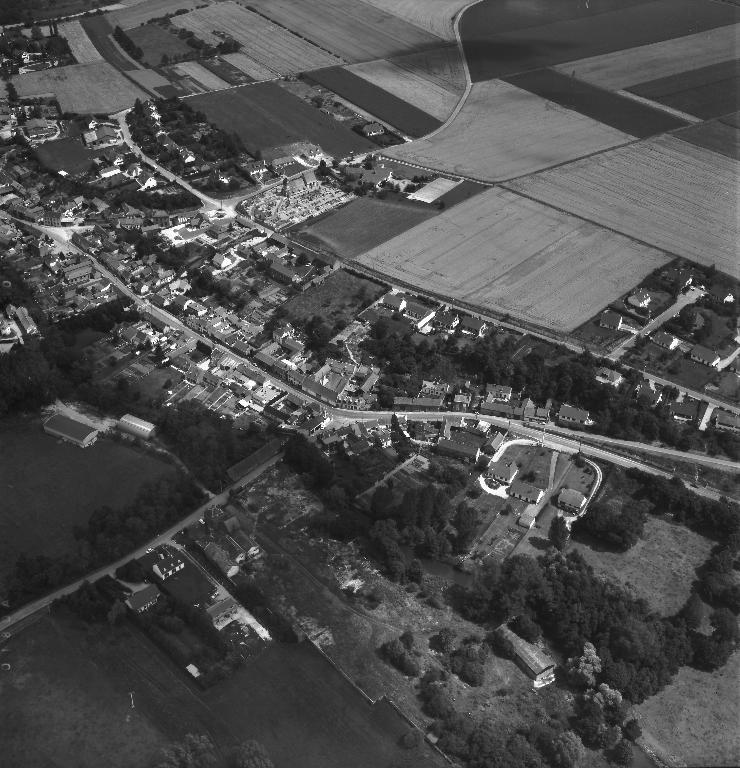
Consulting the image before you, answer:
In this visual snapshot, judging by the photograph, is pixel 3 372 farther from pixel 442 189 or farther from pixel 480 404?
pixel 442 189

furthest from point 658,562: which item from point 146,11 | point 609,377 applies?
point 146,11

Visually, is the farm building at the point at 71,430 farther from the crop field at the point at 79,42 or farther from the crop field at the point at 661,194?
the crop field at the point at 79,42

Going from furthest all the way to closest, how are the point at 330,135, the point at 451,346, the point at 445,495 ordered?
the point at 330,135 → the point at 451,346 → the point at 445,495

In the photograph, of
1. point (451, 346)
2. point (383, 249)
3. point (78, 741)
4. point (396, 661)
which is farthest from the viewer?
point (383, 249)

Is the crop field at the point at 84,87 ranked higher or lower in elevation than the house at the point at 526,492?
higher

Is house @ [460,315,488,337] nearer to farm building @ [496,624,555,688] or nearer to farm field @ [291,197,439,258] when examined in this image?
farm field @ [291,197,439,258]

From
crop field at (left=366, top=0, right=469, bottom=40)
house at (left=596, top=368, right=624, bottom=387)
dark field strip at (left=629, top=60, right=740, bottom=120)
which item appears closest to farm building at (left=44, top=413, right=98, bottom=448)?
house at (left=596, top=368, right=624, bottom=387)

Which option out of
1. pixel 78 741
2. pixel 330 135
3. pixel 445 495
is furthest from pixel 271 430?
pixel 330 135

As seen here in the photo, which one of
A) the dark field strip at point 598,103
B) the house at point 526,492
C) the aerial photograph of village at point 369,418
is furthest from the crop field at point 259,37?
the house at point 526,492
